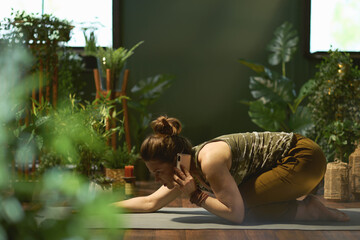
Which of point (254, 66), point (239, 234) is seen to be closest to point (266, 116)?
point (254, 66)

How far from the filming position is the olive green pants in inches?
105

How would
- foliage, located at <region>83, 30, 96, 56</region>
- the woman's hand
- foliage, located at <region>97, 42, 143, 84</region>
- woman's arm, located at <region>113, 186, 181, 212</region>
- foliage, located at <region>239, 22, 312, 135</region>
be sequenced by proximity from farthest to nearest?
1. foliage, located at <region>239, 22, 312, 135</region>
2. foliage, located at <region>83, 30, 96, 56</region>
3. foliage, located at <region>97, 42, 143, 84</region>
4. woman's arm, located at <region>113, 186, 181, 212</region>
5. the woman's hand

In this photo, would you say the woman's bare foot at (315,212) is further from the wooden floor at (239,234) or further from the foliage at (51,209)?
the foliage at (51,209)

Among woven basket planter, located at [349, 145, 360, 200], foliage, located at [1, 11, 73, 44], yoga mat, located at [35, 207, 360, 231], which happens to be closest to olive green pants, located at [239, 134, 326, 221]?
yoga mat, located at [35, 207, 360, 231]

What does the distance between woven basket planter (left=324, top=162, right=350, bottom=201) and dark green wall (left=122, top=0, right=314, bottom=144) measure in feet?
7.30

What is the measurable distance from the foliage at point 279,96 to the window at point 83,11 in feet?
4.90

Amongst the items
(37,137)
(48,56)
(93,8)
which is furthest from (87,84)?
(37,137)

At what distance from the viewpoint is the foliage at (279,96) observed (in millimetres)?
5258

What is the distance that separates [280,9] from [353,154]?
2.42 m

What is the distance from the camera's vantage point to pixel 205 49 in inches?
223

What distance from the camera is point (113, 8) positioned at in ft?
18.3

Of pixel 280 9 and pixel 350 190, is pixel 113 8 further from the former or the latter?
pixel 350 190

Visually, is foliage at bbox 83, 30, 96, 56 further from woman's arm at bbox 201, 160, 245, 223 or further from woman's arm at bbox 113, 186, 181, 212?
woman's arm at bbox 201, 160, 245, 223

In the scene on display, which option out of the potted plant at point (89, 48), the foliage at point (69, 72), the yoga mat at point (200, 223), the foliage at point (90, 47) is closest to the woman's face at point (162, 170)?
the yoga mat at point (200, 223)
